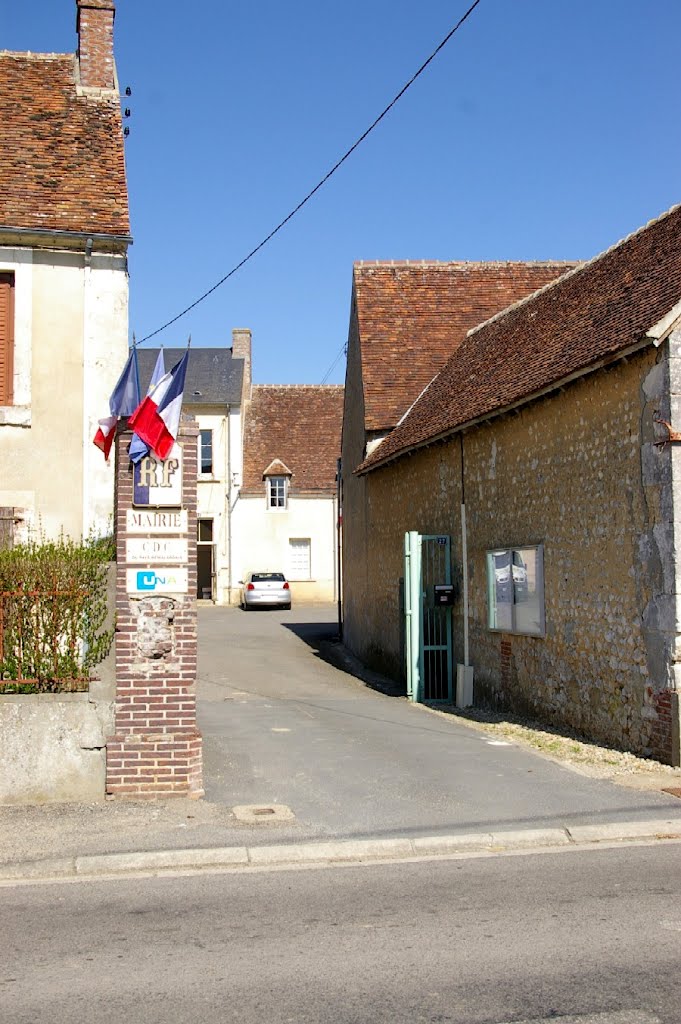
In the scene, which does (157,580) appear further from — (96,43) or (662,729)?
(96,43)

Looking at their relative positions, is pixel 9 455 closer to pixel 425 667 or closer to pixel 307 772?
pixel 307 772

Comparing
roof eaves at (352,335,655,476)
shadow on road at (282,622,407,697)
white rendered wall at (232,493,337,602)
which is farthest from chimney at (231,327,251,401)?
roof eaves at (352,335,655,476)

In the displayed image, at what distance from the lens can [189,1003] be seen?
461 cm

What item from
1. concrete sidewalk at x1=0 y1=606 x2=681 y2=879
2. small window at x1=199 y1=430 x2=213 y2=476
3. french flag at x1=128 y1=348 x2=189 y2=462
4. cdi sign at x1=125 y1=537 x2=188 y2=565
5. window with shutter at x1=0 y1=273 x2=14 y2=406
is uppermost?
small window at x1=199 y1=430 x2=213 y2=476

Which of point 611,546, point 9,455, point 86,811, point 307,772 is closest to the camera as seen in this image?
point 86,811

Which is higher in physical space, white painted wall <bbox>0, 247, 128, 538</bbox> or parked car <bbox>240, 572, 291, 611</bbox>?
white painted wall <bbox>0, 247, 128, 538</bbox>

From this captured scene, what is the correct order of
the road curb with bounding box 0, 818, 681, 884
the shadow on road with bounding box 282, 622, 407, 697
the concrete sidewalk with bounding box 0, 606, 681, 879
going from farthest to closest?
the shadow on road with bounding box 282, 622, 407, 697
the concrete sidewalk with bounding box 0, 606, 681, 879
the road curb with bounding box 0, 818, 681, 884

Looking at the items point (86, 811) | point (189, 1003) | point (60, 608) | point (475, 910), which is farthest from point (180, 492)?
point (189, 1003)

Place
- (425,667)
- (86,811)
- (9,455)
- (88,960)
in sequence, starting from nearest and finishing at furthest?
(88,960) < (86,811) < (9,455) < (425,667)

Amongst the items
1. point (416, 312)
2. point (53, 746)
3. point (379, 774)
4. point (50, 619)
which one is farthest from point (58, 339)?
point (416, 312)

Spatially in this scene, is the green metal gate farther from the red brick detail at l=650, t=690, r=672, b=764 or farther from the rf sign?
the rf sign

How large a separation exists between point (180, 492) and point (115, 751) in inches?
89.0

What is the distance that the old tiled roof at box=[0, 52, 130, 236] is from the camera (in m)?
13.2

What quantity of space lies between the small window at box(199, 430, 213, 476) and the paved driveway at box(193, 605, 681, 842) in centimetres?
2392
